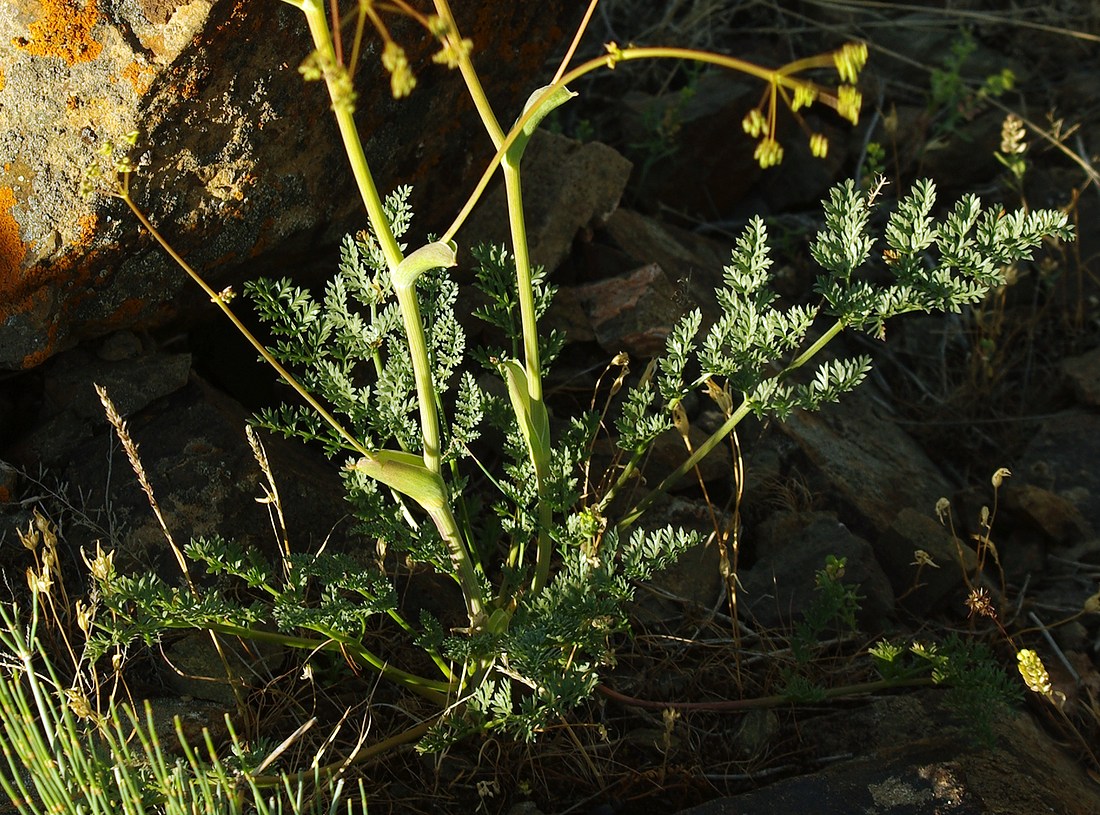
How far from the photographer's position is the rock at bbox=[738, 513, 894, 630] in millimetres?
3047

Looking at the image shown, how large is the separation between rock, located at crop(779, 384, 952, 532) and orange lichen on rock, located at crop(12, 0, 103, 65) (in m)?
2.16

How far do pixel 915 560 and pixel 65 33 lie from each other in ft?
8.16

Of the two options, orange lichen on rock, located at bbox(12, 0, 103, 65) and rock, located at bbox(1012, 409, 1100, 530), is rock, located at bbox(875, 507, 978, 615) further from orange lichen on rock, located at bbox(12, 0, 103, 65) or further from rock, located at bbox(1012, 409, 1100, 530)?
orange lichen on rock, located at bbox(12, 0, 103, 65)

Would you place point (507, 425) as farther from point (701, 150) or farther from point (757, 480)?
point (701, 150)

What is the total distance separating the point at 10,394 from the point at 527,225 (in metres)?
1.63

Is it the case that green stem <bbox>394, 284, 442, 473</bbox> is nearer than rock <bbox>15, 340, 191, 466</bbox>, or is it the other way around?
green stem <bbox>394, 284, 442, 473</bbox>

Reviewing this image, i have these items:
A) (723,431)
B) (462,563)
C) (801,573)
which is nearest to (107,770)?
(462,563)

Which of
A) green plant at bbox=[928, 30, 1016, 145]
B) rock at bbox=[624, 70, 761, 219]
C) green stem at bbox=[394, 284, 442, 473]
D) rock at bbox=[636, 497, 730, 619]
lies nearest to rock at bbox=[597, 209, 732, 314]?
rock at bbox=[624, 70, 761, 219]

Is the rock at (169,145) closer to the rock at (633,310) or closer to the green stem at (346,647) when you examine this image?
the rock at (633,310)

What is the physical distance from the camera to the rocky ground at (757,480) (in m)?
2.59

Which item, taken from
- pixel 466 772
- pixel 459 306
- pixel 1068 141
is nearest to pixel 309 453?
pixel 459 306

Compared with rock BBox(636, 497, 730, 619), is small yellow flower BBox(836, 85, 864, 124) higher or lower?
higher

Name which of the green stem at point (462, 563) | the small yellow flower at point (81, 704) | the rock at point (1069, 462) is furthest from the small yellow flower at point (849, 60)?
the rock at point (1069, 462)

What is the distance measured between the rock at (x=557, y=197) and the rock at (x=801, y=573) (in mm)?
1163
